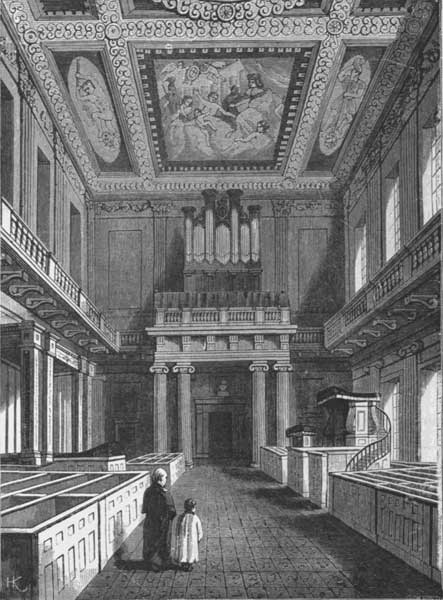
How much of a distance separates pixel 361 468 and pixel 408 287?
2.74 m

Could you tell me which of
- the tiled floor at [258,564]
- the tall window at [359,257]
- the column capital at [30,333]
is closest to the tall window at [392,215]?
the tall window at [359,257]

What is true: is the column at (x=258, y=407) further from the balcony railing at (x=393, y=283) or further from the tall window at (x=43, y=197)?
the tall window at (x=43, y=197)

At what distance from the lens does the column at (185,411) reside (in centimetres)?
996

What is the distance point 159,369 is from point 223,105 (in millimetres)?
4000

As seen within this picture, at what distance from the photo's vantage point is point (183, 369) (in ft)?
35.1

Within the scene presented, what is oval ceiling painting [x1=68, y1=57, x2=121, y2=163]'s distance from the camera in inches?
486

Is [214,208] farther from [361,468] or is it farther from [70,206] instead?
[361,468]

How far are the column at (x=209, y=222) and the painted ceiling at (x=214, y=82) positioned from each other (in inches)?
13.5

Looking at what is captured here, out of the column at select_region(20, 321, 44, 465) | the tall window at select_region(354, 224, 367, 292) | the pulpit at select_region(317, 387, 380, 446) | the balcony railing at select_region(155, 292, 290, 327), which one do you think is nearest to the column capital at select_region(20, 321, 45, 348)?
the column at select_region(20, 321, 44, 465)

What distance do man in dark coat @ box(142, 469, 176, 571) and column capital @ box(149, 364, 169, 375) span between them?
3157 mm

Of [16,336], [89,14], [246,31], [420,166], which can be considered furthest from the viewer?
[16,336]

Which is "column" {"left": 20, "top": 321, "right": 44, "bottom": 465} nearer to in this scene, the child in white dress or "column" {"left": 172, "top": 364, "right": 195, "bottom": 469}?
"column" {"left": 172, "top": 364, "right": 195, "bottom": 469}

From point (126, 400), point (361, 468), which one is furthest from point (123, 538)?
point (361, 468)

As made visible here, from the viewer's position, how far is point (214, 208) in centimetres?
1178
